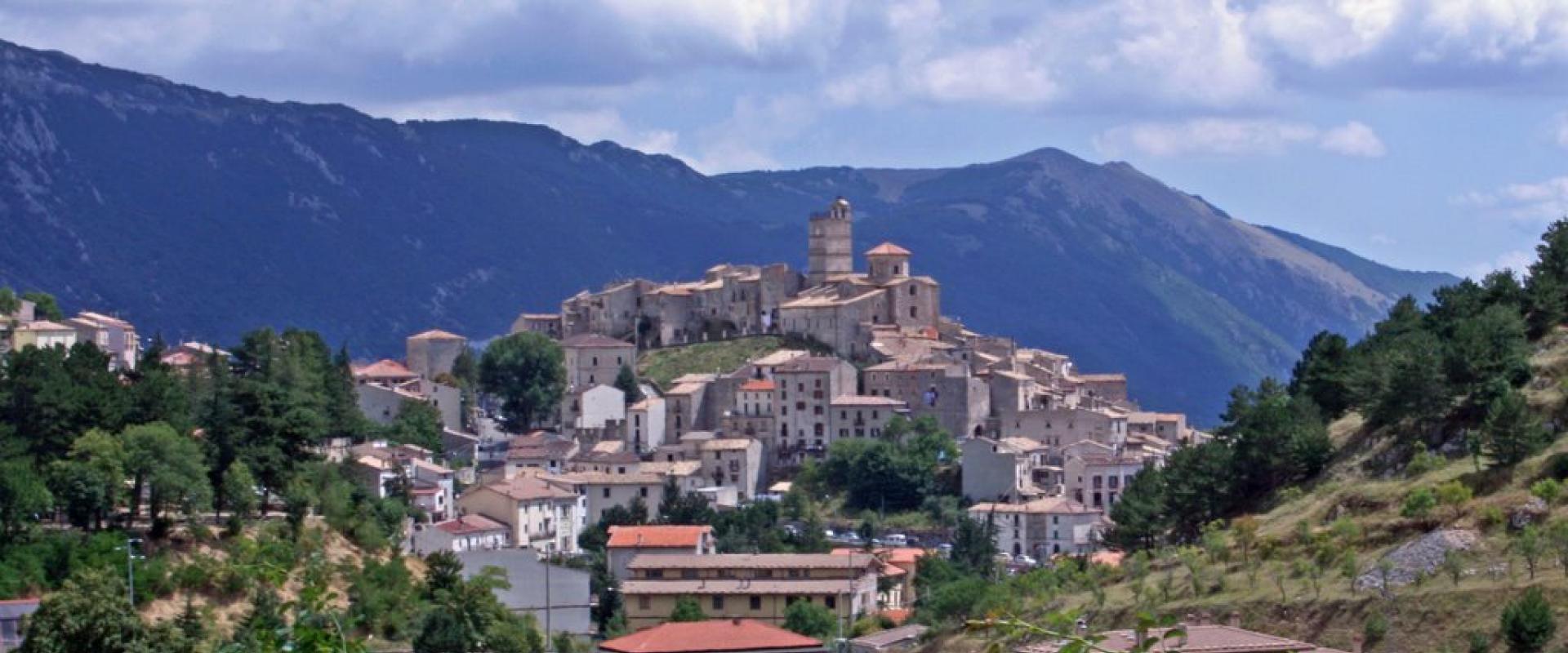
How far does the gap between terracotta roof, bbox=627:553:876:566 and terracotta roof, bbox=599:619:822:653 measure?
10.8m

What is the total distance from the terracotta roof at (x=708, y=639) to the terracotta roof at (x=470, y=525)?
61.4 ft

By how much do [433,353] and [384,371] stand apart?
184 inches

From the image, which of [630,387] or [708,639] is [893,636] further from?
[630,387]

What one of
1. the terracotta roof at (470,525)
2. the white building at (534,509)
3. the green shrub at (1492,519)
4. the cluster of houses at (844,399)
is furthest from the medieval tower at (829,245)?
the green shrub at (1492,519)

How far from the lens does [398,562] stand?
7294 centimetres

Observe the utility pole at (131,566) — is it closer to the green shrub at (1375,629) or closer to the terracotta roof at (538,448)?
the green shrub at (1375,629)

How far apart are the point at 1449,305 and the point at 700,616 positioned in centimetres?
2093

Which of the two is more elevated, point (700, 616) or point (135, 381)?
point (135, 381)

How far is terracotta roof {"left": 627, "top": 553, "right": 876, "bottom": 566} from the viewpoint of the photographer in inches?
3036

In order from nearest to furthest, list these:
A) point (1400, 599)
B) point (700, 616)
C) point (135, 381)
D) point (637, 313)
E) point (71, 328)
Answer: point (1400, 599), point (700, 616), point (135, 381), point (71, 328), point (637, 313)

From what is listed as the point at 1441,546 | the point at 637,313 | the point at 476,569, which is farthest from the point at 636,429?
the point at 1441,546

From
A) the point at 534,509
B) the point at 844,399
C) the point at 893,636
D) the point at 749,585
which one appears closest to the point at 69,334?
the point at 534,509

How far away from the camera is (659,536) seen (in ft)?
272

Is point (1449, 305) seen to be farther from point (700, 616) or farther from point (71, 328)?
point (71, 328)
